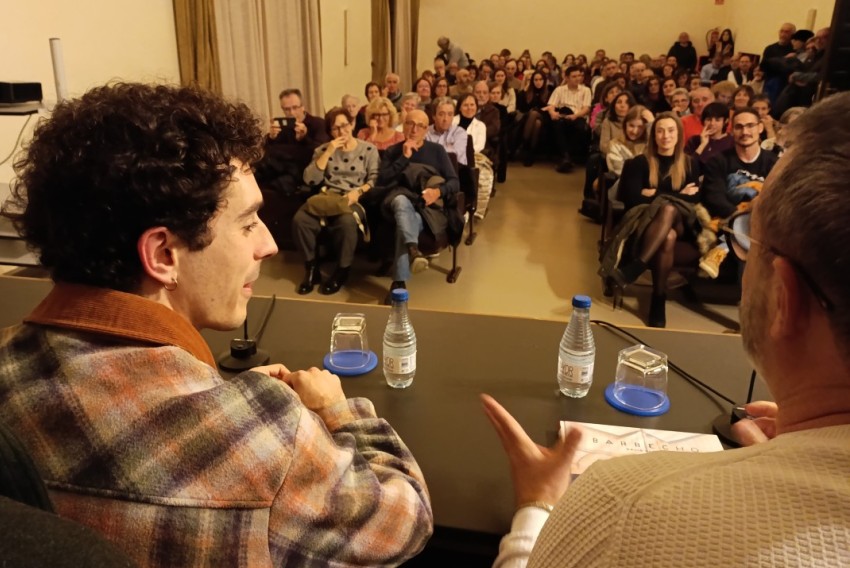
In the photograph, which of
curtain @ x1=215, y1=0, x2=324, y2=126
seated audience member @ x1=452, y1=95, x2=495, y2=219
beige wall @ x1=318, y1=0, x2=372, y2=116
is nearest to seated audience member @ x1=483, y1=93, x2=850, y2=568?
seated audience member @ x1=452, y1=95, x2=495, y2=219

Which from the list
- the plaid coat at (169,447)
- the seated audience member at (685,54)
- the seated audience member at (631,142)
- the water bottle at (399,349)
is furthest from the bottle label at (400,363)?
the seated audience member at (685,54)

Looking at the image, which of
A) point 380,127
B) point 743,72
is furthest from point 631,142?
point 743,72

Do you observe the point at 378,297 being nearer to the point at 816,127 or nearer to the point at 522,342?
the point at 522,342

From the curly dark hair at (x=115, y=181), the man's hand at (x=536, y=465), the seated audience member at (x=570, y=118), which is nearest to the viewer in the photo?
the curly dark hair at (x=115, y=181)

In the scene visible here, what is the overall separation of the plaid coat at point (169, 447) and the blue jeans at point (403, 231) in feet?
9.92

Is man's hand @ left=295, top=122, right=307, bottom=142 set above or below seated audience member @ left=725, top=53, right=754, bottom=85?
below

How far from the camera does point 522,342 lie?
5.31ft

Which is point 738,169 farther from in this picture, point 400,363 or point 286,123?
point 400,363

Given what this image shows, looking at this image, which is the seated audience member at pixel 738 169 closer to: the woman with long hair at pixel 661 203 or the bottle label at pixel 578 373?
the woman with long hair at pixel 661 203

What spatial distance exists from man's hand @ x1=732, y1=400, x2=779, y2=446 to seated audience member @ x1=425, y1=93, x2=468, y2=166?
399cm

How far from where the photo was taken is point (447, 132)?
203 inches

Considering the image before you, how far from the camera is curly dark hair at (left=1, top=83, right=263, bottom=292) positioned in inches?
33.6

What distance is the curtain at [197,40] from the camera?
503 cm

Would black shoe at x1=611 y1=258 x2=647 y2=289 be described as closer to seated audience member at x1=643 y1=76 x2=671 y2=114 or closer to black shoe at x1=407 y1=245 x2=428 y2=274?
black shoe at x1=407 y1=245 x2=428 y2=274
